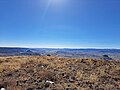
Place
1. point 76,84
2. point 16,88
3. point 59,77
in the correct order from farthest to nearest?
point 59,77 → point 76,84 → point 16,88

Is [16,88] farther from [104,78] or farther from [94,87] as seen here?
[104,78]

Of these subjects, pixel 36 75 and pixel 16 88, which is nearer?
pixel 16 88

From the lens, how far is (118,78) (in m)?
16.5

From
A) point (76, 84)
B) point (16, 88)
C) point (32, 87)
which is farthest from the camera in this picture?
point (76, 84)

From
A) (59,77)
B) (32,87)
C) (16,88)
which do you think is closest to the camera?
(16,88)

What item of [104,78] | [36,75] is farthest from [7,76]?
[104,78]

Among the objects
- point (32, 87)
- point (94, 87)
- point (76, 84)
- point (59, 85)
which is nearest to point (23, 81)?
point (32, 87)

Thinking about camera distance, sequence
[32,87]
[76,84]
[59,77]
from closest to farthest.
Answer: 1. [32,87]
2. [76,84]
3. [59,77]

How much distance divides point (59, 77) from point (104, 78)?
151 inches

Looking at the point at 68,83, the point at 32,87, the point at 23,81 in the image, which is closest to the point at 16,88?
the point at 32,87

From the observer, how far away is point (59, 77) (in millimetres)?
15758

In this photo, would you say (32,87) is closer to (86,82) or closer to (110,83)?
(86,82)

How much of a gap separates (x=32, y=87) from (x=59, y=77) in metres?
3.34

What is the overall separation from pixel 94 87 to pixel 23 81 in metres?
5.30
